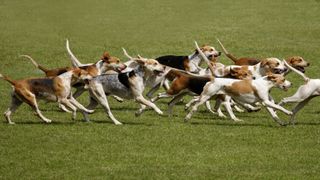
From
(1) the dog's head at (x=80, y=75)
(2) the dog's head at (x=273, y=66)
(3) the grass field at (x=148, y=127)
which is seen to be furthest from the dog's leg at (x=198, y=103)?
(2) the dog's head at (x=273, y=66)

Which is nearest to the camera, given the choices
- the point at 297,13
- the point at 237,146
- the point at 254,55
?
the point at 237,146

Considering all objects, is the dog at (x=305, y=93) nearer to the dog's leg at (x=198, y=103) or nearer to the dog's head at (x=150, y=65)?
the dog's leg at (x=198, y=103)

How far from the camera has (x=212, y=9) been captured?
117 feet

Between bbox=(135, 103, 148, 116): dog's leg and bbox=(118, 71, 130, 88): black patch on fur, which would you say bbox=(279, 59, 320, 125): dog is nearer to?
bbox=(135, 103, 148, 116): dog's leg

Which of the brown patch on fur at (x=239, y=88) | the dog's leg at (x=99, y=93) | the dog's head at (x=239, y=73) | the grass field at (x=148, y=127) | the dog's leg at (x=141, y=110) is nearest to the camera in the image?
the grass field at (x=148, y=127)

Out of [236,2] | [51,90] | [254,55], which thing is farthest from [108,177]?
Answer: [236,2]

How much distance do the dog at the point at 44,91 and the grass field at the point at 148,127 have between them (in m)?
0.35

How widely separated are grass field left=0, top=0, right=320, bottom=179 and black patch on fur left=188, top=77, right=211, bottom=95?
554 mm

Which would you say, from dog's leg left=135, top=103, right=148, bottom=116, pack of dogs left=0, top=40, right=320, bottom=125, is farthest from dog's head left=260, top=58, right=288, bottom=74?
dog's leg left=135, top=103, right=148, bottom=116

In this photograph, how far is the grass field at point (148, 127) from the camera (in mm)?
12578

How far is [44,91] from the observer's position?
1578cm

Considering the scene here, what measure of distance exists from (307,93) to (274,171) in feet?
14.0

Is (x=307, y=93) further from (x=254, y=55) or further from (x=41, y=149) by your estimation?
(x=254, y=55)

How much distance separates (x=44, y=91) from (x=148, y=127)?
195 centimetres
